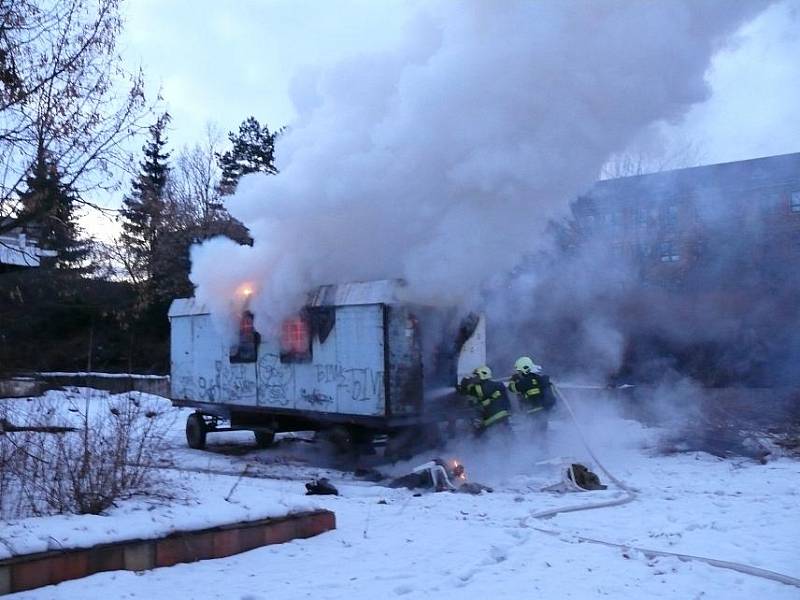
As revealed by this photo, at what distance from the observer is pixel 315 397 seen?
1291 centimetres

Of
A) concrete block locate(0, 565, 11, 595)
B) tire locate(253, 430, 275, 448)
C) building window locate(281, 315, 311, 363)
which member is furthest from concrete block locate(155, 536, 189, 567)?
tire locate(253, 430, 275, 448)

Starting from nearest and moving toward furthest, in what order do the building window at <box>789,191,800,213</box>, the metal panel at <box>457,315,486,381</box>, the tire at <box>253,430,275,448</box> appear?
the metal panel at <box>457,315,486,381</box> → the tire at <box>253,430,275,448</box> → the building window at <box>789,191,800,213</box>

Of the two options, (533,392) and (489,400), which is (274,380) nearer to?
(489,400)

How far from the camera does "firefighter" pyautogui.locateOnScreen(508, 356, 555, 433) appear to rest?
461 inches

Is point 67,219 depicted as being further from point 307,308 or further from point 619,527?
point 619,527

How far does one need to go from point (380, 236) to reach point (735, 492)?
246 inches

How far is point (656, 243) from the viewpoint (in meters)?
19.8

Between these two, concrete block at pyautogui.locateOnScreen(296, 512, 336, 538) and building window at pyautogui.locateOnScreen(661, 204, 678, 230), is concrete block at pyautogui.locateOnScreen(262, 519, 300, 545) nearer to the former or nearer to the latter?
concrete block at pyautogui.locateOnScreen(296, 512, 336, 538)

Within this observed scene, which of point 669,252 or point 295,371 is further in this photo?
point 669,252

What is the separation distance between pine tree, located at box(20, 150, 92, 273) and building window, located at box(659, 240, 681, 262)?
14.7 meters

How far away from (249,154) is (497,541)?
111ft

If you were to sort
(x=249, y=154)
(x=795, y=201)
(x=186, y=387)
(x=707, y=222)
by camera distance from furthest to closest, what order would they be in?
(x=249, y=154) → (x=707, y=222) → (x=795, y=201) → (x=186, y=387)

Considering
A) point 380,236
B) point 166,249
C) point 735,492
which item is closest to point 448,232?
point 380,236

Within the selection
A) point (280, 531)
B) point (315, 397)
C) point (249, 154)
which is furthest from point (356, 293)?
point (249, 154)
